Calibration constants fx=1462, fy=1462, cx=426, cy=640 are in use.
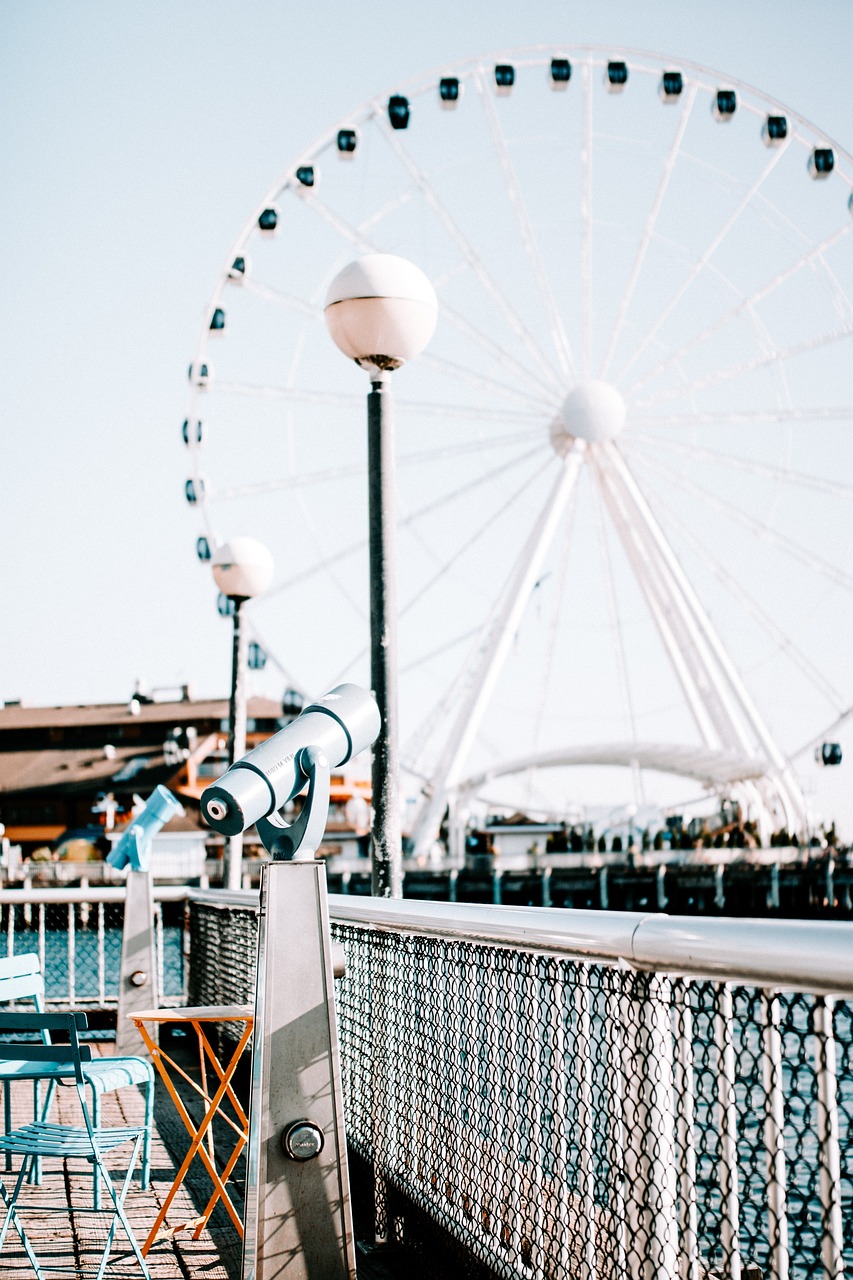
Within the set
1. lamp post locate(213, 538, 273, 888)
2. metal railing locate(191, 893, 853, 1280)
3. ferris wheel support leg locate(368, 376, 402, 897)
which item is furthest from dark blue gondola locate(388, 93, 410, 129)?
metal railing locate(191, 893, 853, 1280)

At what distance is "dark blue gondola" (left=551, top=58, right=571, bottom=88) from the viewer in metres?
27.2

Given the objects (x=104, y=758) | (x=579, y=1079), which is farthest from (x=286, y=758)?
(x=104, y=758)

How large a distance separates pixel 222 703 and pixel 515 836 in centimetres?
1873

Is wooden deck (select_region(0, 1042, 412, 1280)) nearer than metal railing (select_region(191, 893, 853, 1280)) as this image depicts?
No

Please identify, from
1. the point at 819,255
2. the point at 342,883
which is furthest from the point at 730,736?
the point at 342,883

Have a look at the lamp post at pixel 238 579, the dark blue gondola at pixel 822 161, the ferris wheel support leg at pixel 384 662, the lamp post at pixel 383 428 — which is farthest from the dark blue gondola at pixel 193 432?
the ferris wheel support leg at pixel 384 662

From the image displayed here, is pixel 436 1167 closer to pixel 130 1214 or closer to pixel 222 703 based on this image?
pixel 130 1214

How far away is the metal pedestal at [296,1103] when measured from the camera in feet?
A: 11.3

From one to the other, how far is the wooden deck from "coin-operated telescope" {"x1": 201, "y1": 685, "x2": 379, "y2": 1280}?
103 cm

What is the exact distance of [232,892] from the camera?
8875mm

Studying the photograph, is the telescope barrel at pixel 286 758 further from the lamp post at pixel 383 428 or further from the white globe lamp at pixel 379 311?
the white globe lamp at pixel 379 311

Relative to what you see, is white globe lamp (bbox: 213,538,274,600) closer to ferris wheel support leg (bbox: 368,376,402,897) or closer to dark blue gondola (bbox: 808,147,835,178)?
ferris wheel support leg (bbox: 368,376,402,897)

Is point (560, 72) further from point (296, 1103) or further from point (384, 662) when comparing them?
point (296, 1103)

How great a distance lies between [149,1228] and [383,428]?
3015mm
